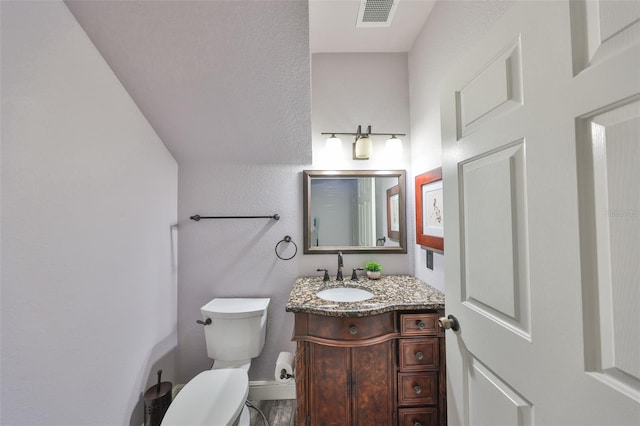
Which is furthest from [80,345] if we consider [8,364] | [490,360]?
[490,360]

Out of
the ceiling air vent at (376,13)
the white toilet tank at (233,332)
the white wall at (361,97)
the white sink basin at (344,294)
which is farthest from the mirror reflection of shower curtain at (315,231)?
the ceiling air vent at (376,13)

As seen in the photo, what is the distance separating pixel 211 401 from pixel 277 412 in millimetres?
713

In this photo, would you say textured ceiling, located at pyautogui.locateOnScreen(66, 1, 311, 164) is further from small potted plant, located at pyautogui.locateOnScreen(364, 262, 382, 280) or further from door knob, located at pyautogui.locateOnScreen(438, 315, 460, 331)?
door knob, located at pyautogui.locateOnScreen(438, 315, 460, 331)

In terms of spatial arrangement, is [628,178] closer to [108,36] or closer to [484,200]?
[484,200]

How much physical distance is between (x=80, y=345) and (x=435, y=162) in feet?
6.69

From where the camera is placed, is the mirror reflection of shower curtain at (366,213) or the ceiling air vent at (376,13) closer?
the ceiling air vent at (376,13)

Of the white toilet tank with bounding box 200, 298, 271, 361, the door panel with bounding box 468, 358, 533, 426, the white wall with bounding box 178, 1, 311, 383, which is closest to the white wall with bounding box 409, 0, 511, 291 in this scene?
the door panel with bounding box 468, 358, 533, 426

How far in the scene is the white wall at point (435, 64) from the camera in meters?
1.13

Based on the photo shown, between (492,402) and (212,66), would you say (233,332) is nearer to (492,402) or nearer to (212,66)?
(492,402)

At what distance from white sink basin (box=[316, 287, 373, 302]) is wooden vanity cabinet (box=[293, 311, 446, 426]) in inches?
12.0

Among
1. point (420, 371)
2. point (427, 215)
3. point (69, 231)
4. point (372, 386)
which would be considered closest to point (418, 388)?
point (420, 371)

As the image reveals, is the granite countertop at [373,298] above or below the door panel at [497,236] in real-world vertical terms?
below

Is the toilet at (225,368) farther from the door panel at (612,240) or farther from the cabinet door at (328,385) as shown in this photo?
the door panel at (612,240)

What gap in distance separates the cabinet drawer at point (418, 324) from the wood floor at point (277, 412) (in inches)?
40.0
